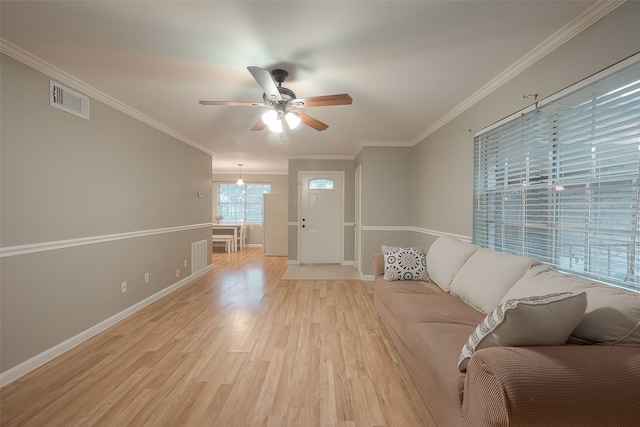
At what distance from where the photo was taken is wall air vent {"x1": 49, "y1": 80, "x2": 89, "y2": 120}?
86.3 inches

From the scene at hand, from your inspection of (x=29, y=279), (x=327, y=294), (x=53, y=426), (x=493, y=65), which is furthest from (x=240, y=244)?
(x=493, y=65)

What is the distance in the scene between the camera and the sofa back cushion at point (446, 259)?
2291mm

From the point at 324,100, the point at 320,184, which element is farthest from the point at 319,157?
the point at 324,100

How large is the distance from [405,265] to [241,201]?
22.4 ft

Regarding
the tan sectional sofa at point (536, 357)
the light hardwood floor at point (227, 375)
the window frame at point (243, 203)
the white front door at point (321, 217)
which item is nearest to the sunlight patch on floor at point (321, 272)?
the white front door at point (321, 217)

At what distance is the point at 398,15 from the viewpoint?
160 centimetres

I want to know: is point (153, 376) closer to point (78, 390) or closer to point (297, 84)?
point (78, 390)

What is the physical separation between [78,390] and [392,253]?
2774 mm

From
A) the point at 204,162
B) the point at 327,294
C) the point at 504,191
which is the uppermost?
the point at 204,162

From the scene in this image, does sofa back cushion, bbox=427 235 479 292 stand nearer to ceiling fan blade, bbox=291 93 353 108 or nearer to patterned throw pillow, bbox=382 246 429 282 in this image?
patterned throw pillow, bbox=382 246 429 282

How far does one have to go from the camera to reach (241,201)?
28.0 ft

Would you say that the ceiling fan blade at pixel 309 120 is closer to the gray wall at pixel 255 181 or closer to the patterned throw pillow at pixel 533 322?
the patterned throw pillow at pixel 533 322

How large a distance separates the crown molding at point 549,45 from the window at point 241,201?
21.9 feet

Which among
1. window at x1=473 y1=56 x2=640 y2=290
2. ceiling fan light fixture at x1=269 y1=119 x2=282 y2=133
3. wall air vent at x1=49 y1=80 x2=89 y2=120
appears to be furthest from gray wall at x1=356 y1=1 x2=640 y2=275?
wall air vent at x1=49 y1=80 x2=89 y2=120
